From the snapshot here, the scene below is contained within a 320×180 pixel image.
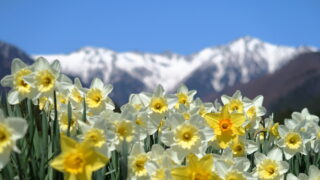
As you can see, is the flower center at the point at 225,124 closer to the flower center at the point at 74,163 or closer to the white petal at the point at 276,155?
the white petal at the point at 276,155

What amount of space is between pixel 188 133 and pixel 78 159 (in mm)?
723

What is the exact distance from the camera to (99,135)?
2084mm

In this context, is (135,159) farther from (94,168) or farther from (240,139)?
(240,139)

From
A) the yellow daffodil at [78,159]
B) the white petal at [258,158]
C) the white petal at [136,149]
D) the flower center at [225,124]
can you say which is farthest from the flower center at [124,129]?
the white petal at [258,158]

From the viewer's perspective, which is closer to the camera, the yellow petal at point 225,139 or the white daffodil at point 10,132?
the white daffodil at point 10,132

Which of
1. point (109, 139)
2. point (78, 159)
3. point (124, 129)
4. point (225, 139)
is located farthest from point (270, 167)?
point (78, 159)

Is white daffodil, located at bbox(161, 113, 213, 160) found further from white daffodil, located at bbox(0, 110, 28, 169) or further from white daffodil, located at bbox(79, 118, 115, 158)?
white daffodil, located at bbox(0, 110, 28, 169)

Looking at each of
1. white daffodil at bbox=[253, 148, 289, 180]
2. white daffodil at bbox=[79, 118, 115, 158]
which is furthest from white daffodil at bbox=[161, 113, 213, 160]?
white daffodil at bbox=[253, 148, 289, 180]

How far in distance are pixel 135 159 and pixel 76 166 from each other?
58 cm

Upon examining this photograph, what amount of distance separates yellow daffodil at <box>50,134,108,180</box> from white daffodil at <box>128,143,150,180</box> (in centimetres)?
51

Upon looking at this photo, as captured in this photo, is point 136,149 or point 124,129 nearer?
point 124,129

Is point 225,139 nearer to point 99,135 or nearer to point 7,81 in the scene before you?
point 99,135

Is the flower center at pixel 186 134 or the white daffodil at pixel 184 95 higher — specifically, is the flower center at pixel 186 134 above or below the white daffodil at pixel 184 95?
below

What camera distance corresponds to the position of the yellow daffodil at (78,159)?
1928mm
